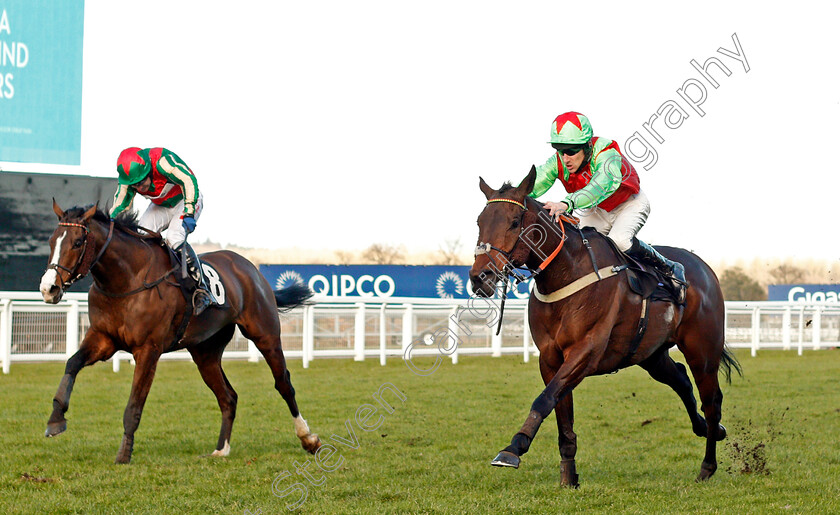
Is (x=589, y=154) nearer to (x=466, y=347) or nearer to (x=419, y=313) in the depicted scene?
(x=419, y=313)

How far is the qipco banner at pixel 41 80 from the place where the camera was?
19391 millimetres

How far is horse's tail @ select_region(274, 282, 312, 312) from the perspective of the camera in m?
7.75

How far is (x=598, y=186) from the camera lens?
16.4 feet

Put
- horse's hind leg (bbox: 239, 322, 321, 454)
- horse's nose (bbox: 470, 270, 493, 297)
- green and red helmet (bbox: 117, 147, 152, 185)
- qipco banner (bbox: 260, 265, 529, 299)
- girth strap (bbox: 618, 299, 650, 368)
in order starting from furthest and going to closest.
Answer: qipco banner (bbox: 260, 265, 529, 299) → horse's hind leg (bbox: 239, 322, 321, 454) → green and red helmet (bbox: 117, 147, 152, 185) → girth strap (bbox: 618, 299, 650, 368) → horse's nose (bbox: 470, 270, 493, 297)

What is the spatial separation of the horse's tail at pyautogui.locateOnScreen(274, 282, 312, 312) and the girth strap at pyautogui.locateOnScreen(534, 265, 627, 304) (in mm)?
3281

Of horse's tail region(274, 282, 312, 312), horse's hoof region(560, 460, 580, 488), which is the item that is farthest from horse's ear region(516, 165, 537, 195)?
horse's tail region(274, 282, 312, 312)

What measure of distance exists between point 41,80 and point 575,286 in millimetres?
17986

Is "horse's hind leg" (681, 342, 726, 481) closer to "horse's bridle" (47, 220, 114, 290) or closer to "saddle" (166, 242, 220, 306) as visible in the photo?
"saddle" (166, 242, 220, 306)

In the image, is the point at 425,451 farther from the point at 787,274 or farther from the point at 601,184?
the point at 787,274

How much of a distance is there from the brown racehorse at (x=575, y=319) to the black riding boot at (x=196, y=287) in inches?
102

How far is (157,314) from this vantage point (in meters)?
6.14

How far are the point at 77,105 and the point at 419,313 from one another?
10.4m

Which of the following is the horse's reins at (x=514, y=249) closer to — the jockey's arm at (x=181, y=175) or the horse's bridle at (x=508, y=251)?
the horse's bridle at (x=508, y=251)

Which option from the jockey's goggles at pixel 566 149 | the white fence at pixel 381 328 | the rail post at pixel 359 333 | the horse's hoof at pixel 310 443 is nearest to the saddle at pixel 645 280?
the jockey's goggles at pixel 566 149
